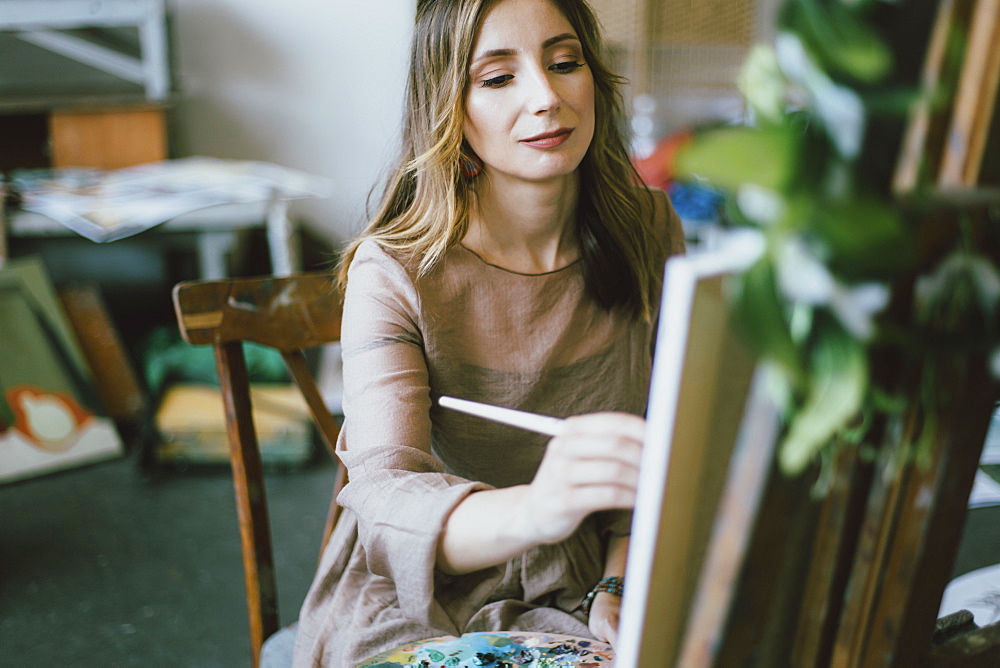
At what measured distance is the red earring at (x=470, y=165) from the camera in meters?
0.93

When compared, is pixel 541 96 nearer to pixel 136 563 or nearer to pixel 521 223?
pixel 521 223

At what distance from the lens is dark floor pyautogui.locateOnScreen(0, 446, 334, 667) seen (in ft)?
5.08

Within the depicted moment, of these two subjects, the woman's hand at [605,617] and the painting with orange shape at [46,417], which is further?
the painting with orange shape at [46,417]

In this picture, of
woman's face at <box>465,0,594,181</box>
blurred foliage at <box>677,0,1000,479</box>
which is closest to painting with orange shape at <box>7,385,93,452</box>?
woman's face at <box>465,0,594,181</box>

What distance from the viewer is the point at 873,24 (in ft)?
1.08

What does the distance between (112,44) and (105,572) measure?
5.39ft

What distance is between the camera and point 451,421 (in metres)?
0.92

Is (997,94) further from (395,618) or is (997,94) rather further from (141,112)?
(141,112)

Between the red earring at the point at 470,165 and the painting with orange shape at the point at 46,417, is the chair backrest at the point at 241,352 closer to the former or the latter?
the red earring at the point at 470,165

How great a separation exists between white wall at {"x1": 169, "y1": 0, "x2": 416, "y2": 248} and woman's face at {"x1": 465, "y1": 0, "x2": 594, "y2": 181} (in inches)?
74.2

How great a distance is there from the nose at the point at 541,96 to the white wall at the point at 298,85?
1.91m

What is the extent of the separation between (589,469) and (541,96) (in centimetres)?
49

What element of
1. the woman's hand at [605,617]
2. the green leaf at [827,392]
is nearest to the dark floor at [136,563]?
the woman's hand at [605,617]

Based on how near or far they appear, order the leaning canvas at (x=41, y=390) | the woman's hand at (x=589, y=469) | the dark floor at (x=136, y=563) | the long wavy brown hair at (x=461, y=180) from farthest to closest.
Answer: the leaning canvas at (x=41, y=390)
the dark floor at (x=136, y=563)
the long wavy brown hair at (x=461, y=180)
the woman's hand at (x=589, y=469)
